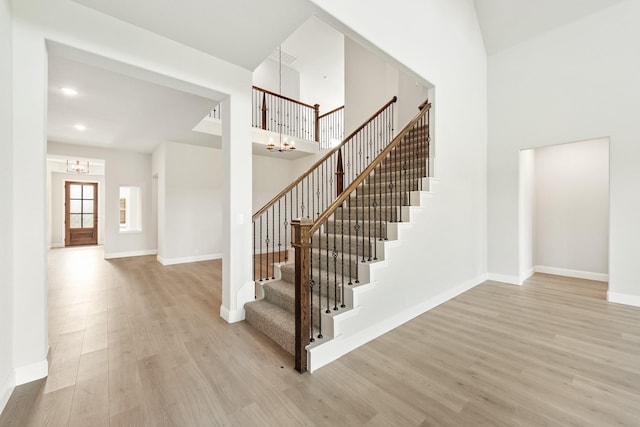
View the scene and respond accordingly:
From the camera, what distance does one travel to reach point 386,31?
9.43ft

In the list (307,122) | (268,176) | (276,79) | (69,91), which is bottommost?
(268,176)

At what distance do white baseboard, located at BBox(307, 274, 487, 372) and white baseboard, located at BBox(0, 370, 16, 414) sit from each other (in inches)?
77.9

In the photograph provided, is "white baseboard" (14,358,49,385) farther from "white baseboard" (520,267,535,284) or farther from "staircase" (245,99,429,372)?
"white baseboard" (520,267,535,284)

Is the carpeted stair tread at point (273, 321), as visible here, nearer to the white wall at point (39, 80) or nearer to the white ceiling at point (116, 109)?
the white wall at point (39, 80)

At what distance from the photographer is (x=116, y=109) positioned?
4.38 m

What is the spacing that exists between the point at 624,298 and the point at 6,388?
6426mm

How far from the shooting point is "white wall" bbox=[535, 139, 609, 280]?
4.70 metres

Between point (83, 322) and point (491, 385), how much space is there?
4.14 m

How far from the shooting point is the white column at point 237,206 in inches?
122

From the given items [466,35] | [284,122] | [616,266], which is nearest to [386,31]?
[466,35]

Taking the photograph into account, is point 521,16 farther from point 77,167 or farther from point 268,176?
point 77,167

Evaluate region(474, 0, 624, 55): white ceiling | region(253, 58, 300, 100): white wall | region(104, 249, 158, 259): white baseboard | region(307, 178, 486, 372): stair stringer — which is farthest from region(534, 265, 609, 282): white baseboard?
region(104, 249, 158, 259): white baseboard

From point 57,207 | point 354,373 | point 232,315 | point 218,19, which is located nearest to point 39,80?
point 218,19

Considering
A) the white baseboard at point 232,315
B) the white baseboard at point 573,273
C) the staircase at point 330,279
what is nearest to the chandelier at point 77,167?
the white baseboard at point 232,315
